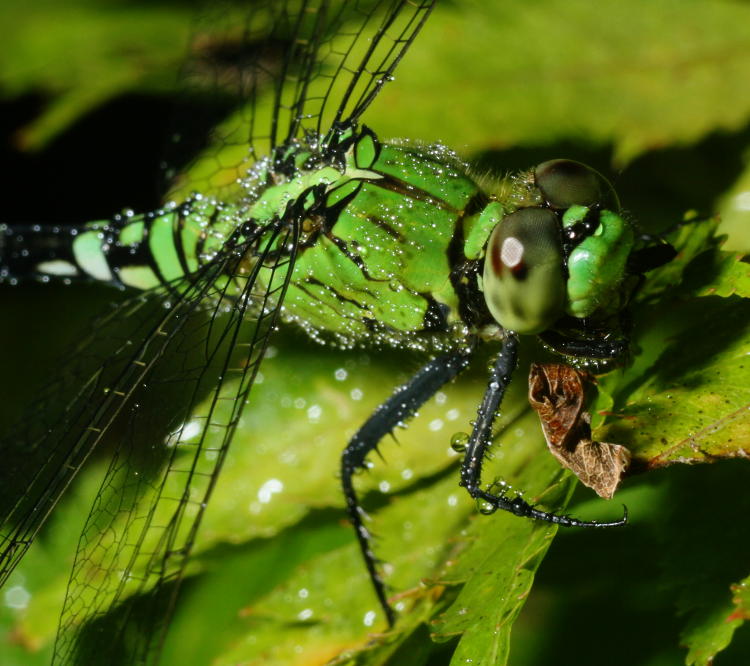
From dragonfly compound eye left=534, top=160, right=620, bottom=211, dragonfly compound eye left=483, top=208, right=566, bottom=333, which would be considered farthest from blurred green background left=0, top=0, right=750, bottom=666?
dragonfly compound eye left=483, top=208, right=566, bottom=333

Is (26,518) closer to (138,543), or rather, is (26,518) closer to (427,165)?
(138,543)

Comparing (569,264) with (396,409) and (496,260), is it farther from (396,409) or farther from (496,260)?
(396,409)

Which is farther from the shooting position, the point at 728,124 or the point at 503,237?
the point at 728,124

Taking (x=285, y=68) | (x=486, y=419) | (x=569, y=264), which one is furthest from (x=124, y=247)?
(x=569, y=264)

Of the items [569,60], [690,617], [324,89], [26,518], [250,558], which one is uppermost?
[324,89]

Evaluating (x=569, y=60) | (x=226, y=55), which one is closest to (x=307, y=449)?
(x=569, y=60)

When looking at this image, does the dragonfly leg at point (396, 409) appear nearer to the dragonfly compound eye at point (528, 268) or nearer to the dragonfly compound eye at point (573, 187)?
the dragonfly compound eye at point (528, 268)
